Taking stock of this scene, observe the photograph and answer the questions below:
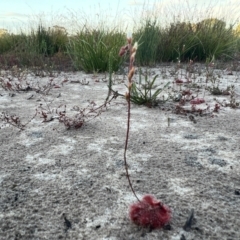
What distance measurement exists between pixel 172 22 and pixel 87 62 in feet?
11.9

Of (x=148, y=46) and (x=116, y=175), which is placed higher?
→ (x=148, y=46)

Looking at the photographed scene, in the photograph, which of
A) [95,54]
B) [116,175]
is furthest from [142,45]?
[116,175]

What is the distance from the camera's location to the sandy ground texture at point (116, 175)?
5.55 ft

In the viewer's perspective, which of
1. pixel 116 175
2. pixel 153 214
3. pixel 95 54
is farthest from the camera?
pixel 95 54

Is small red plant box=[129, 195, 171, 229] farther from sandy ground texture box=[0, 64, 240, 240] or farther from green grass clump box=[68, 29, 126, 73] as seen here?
green grass clump box=[68, 29, 126, 73]

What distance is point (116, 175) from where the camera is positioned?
2.23m

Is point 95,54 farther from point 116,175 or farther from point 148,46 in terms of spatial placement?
point 116,175

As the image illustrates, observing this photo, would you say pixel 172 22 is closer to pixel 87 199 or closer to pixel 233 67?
pixel 233 67

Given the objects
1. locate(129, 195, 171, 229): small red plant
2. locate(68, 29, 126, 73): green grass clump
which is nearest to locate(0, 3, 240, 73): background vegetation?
locate(68, 29, 126, 73): green grass clump

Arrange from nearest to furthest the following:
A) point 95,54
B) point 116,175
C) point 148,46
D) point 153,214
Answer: point 153,214 < point 116,175 < point 95,54 < point 148,46

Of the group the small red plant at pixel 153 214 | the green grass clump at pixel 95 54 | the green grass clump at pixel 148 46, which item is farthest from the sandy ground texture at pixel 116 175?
the green grass clump at pixel 148 46

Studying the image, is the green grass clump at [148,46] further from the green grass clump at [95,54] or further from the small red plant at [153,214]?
the small red plant at [153,214]

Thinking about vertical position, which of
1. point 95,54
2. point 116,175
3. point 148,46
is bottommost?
point 116,175

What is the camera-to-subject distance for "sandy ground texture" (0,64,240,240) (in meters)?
1.69
